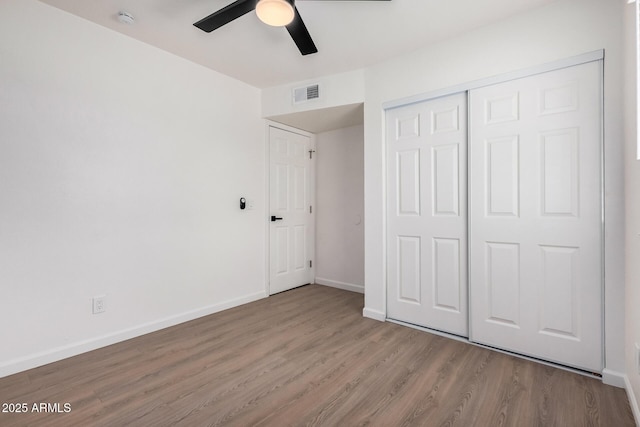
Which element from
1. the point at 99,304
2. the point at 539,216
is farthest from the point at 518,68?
the point at 99,304

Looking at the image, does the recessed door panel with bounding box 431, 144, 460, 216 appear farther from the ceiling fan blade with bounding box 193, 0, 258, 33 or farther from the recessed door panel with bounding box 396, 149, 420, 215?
the ceiling fan blade with bounding box 193, 0, 258, 33

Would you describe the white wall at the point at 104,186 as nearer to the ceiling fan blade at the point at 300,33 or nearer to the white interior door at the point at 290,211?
the white interior door at the point at 290,211

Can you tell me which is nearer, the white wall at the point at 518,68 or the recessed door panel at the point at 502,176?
the white wall at the point at 518,68

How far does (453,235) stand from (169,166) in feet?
8.55

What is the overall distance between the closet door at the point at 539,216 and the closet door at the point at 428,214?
125 mm

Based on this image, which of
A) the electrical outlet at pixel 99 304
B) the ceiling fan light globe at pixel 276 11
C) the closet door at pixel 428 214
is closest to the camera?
the ceiling fan light globe at pixel 276 11

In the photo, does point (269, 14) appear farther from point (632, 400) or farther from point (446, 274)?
point (632, 400)

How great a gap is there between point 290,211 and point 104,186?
2.15 m

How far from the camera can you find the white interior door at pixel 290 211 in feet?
12.7

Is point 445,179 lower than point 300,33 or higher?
lower

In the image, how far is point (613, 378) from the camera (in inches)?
72.6

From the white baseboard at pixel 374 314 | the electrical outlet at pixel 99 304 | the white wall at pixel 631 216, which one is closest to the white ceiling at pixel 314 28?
the white wall at pixel 631 216

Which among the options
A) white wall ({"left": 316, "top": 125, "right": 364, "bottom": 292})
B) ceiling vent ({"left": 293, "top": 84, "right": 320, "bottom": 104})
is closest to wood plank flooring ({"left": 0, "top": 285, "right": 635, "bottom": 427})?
white wall ({"left": 316, "top": 125, "right": 364, "bottom": 292})

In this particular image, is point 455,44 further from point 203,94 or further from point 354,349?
point 354,349
